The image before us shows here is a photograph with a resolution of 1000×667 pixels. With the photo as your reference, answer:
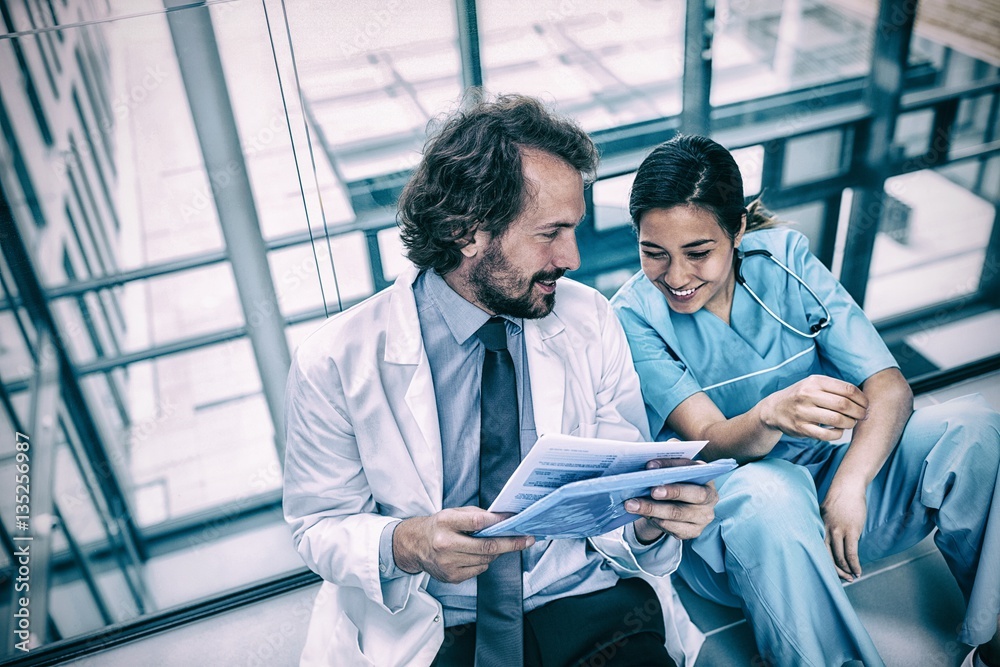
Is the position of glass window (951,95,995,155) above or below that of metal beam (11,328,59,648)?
above

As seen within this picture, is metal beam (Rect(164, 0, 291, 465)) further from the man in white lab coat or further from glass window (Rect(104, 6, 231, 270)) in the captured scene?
the man in white lab coat

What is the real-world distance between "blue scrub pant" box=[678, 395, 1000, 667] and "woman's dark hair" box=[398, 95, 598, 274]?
0.78 meters

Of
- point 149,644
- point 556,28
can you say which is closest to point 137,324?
point 149,644

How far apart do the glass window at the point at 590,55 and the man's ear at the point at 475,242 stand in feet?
1.82

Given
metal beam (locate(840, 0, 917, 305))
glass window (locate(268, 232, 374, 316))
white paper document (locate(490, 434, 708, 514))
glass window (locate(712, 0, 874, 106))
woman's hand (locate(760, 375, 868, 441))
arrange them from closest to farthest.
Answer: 1. white paper document (locate(490, 434, 708, 514))
2. woman's hand (locate(760, 375, 868, 441))
3. glass window (locate(268, 232, 374, 316))
4. glass window (locate(712, 0, 874, 106))
5. metal beam (locate(840, 0, 917, 305))

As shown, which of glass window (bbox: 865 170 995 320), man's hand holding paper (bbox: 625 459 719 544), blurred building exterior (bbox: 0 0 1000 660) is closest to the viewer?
man's hand holding paper (bbox: 625 459 719 544)

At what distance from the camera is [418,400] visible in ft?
5.24

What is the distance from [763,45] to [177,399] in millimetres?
1827

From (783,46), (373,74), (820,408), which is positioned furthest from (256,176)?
(783,46)

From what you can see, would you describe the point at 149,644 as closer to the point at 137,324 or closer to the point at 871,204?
the point at 137,324

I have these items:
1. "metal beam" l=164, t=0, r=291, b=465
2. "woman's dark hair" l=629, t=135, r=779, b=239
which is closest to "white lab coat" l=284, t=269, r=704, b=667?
"woman's dark hair" l=629, t=135, r=779, b=239

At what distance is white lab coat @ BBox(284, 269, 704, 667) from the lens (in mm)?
1576

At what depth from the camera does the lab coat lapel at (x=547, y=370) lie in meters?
1.68

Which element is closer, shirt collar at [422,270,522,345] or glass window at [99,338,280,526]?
shirt collar at [422,270,522,345]
